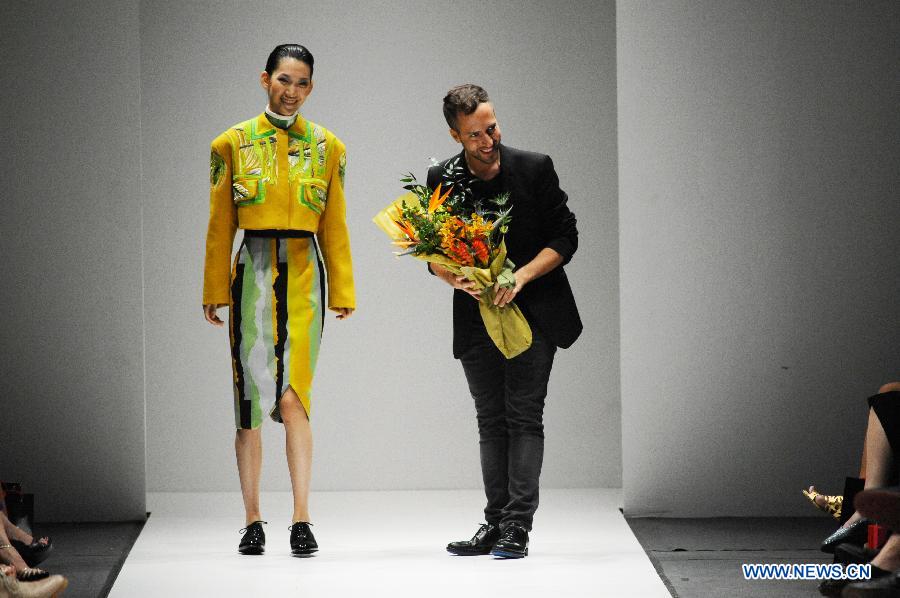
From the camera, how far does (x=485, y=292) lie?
4.17 meters

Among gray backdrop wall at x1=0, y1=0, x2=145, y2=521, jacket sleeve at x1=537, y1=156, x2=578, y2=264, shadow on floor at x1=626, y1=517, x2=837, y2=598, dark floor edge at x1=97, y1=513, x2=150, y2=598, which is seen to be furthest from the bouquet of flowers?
gray backdrop wall at x1=0, y1=0, x2=145, y2=521

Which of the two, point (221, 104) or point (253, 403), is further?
point (221, 104)

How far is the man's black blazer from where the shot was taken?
4.23m

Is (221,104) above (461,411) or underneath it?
above

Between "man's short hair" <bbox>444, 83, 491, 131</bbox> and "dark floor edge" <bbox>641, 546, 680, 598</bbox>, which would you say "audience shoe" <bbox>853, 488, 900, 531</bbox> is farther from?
"man's short hair" <bbox>444, 83, 491, 131</bbox>

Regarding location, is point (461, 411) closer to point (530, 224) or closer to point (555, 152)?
point (555, 152)

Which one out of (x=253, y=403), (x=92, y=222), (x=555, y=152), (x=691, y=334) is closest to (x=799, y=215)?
(x=691, y=334)

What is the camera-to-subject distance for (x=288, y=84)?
4270 millimetres

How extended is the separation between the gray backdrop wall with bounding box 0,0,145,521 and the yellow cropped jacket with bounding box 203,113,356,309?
0.84 m

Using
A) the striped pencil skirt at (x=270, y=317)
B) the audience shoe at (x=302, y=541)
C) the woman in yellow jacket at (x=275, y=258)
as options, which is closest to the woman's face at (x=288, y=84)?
the woman in yellow jacket at (x=275, y=258)

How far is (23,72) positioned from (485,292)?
2.01 m

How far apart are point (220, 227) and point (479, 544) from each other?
1245 millimetres

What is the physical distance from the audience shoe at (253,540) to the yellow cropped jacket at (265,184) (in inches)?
27.8

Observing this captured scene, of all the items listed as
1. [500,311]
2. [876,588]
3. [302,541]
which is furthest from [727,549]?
[876,588]
